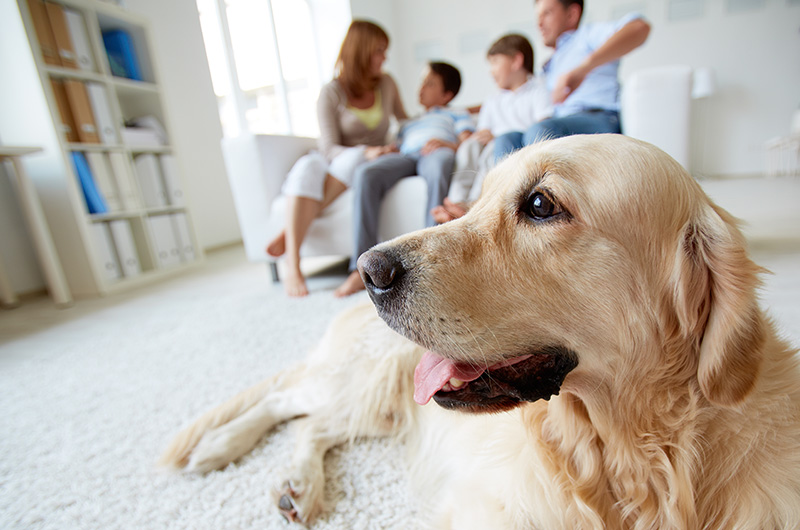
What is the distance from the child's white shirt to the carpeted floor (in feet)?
5.03

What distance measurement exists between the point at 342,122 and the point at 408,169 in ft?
2.60

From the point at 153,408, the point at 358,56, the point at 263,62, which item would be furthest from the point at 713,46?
the point at 153,408

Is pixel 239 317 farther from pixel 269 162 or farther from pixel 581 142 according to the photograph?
pixel 581 142

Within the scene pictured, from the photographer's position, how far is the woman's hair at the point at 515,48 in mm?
2863

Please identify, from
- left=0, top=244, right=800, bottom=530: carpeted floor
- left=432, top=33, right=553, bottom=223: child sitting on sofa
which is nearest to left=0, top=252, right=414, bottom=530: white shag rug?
left=0, top=244, right=800, bottom=530: carpeted floor

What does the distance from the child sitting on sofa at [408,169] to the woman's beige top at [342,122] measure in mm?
215

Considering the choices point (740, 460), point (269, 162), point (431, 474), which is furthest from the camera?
point (269, 162)

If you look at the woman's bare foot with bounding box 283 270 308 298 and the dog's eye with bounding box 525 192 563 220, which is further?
the woman's bare foot with bounding box 283 270 308 298

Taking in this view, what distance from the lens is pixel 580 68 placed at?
6.85 ft

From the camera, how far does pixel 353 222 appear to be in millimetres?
2537

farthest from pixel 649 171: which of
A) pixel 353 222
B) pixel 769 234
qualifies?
pixel 769 234

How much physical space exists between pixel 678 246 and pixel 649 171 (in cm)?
12

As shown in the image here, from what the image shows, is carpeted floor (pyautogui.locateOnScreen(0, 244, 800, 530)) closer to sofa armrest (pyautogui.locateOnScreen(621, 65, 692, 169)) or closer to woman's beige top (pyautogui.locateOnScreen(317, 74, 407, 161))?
sofa armrest (pyautogui.locateOnScreen(621, 65, 692, 169))

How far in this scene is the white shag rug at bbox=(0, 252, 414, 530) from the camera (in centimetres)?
89
